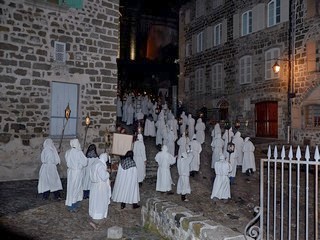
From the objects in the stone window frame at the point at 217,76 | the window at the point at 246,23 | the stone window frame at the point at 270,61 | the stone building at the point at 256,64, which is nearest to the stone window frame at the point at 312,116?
the stone building at the point at 256,64

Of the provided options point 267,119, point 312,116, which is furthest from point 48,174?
point 267,119

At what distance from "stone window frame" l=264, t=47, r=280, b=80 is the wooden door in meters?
1.42

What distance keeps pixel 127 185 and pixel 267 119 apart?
453 inches

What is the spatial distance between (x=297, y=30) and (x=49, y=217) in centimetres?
1400

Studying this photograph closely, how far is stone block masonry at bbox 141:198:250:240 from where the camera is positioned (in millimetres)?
4551

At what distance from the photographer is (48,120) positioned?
10.4 meters

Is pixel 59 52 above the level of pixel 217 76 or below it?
below

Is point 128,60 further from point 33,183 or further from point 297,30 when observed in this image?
point 33,183

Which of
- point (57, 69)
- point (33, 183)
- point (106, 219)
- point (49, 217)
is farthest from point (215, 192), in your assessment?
point (57, 69)

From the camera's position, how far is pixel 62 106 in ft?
35.7

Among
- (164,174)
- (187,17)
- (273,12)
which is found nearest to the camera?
(164,174)

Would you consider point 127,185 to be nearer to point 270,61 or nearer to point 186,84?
point 270,61

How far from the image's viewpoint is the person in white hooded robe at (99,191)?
21.9 ft

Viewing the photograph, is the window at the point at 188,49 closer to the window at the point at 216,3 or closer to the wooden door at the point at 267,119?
the window at the point at 216,3
